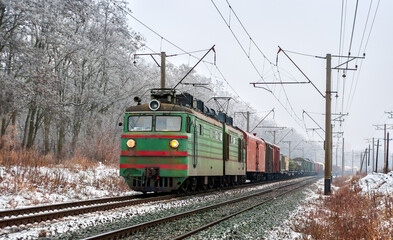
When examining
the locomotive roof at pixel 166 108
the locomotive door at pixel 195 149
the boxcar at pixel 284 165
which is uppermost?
the locomotive roof at pixel 166 108

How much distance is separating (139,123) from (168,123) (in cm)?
103

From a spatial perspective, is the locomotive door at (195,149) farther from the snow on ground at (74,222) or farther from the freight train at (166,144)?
the snow on ground at (74,222)

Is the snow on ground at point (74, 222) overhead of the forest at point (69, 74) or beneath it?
beneath

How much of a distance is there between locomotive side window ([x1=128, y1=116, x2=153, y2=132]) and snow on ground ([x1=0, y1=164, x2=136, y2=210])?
270 cm

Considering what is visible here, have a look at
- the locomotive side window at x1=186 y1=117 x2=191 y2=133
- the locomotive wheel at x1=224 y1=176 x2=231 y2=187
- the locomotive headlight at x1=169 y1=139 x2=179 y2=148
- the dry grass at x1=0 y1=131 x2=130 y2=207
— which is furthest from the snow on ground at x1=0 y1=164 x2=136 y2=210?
the locomotive wheel at x1=224 y1=176 x2=231 y2=187

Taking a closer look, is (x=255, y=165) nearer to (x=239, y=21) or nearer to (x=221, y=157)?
(x=221, y=157)

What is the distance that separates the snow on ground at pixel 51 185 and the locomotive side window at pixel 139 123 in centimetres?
270

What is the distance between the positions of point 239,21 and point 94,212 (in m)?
9.40

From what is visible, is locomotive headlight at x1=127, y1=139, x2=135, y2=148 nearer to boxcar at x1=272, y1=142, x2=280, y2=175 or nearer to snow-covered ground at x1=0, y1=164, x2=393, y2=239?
snow-covered ground at x1=0, y1=164, x2=393, y2=239

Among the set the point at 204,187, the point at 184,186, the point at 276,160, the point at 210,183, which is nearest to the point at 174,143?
the point at 184,186

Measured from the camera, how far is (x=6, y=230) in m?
7.91

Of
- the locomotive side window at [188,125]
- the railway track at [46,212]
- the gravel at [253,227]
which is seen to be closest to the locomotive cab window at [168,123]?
the locomotive side window at [188,125]

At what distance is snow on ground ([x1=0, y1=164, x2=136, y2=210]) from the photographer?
12.3m

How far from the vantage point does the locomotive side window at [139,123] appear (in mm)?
15016
